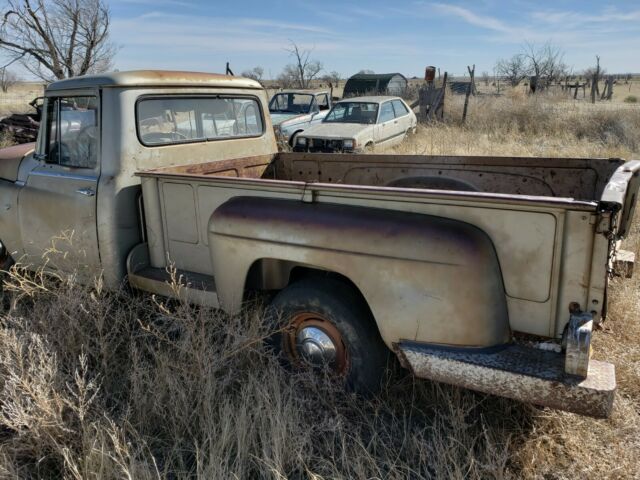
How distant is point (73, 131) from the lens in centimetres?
384

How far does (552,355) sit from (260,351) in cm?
155

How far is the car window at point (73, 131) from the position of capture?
367 centimetres

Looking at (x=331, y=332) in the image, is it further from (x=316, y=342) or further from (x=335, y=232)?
(x=335, y=232)

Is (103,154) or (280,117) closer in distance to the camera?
(103,154)

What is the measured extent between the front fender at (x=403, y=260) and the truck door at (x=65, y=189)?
1.49 m

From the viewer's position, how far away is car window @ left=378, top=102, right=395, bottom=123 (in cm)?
1148

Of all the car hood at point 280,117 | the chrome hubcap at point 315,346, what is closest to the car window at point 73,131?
the chrome hubcap at point 315,346

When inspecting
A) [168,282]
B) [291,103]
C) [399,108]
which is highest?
[291,103]

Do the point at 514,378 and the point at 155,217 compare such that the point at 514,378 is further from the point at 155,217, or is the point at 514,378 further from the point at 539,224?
the point at 155,217

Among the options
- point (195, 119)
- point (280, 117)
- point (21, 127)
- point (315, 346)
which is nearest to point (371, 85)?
point (280, 117)

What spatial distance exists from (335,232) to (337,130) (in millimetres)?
8470

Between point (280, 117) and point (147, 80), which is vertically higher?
point (147, 80)

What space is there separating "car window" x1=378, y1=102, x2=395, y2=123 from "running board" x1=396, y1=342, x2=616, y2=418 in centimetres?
956

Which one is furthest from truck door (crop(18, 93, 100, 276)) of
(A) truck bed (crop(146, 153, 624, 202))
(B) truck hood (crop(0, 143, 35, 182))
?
(A) truck bed (crop(146, 153, 624, 202))
